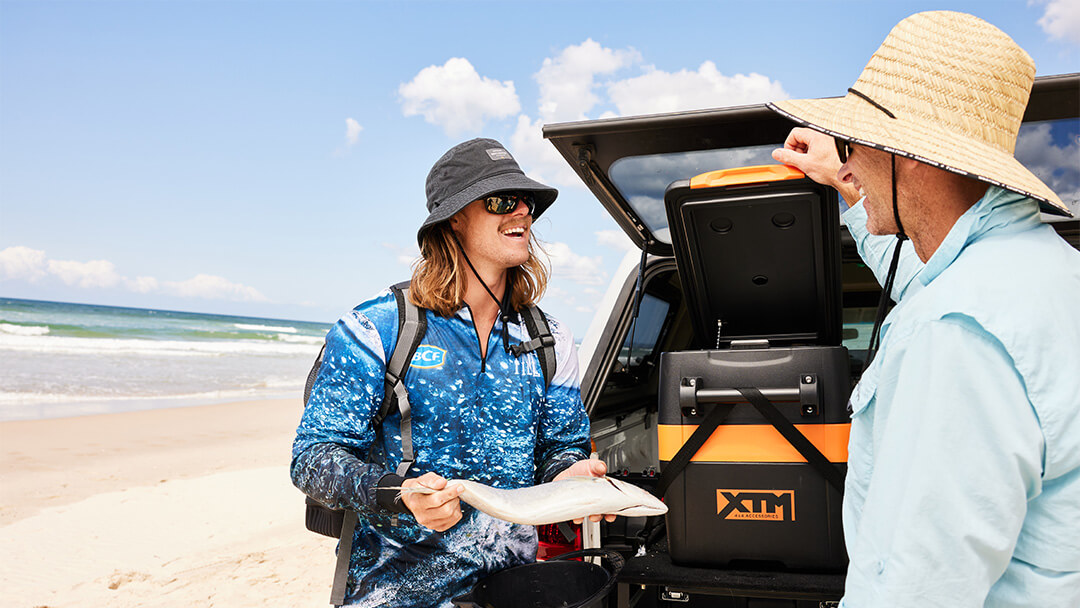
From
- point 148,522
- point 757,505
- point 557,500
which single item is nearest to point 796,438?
point 757,505

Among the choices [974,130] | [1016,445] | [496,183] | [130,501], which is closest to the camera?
[1016,445]

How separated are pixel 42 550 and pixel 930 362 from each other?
6.36 metres

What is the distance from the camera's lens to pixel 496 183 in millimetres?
2145

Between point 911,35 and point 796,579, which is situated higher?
point 911,35

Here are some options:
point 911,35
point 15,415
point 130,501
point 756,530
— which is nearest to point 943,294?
point 911,35

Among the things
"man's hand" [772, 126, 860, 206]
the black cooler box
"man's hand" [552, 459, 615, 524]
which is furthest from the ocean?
"man's hand" [772, 126, 860, 206]

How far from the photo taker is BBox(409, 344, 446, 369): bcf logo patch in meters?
1.99

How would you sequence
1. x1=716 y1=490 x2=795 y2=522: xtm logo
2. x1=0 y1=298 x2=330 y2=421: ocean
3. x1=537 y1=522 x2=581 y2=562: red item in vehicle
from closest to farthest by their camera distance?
1. x1=716 y1=490 x2=795 y2=522: xtm logo
2. x1=537 y1=522 x2=581 y2=562: red item in vehicle
3. x1=0 y1=298 x2=330 y2=421: ocean

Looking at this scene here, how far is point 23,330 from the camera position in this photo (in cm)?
2581

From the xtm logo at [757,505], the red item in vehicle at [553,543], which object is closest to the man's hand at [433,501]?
the xtm logo at [757,505]

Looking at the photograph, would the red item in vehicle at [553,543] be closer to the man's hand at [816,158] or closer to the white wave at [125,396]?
the man's hand at [816,158]

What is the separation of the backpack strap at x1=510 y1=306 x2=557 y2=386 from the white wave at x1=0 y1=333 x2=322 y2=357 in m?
21.6

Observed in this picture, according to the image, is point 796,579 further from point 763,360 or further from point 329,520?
point 329,520

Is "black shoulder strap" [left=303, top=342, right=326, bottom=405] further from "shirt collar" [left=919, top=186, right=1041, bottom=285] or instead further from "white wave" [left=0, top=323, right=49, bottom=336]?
"white wave" [left=0, top=323, right=49, bottom=336]
